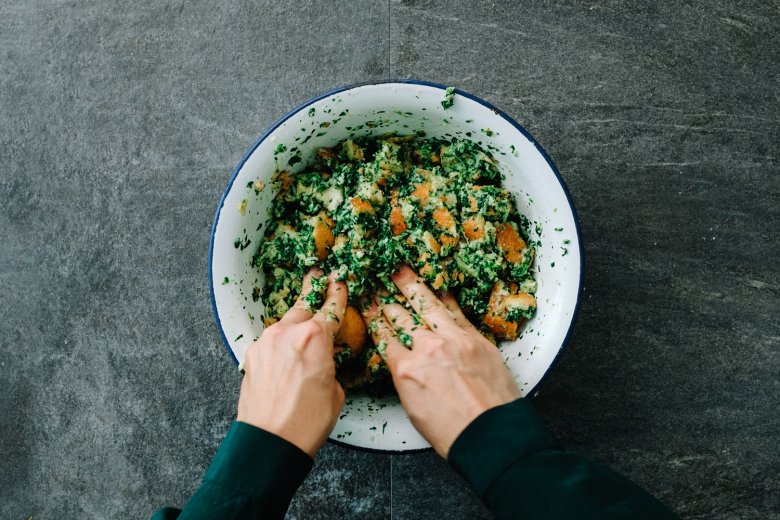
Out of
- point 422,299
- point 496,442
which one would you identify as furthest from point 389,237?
point 496,442

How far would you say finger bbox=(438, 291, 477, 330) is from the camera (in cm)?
91

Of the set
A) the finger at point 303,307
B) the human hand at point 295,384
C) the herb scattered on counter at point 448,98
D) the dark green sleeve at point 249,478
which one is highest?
the herb scattered on counter at point 448,98

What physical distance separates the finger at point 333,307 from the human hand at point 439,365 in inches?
2.6

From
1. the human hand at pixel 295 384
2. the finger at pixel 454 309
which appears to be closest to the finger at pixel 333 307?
the human hand at pixel 295 384

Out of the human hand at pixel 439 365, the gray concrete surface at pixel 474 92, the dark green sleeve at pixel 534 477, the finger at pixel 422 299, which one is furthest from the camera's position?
the gray concrete surface at pixel 474 92

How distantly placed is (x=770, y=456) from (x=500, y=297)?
72 cm

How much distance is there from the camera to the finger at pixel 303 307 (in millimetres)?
871

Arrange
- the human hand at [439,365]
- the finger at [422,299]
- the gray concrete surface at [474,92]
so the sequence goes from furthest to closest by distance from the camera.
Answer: the gray concrete surface at [474,92] → the finger at [422,299] → the human hand at [439,365]

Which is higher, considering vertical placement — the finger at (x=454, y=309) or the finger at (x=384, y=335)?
the finger at (x=454, y=309)

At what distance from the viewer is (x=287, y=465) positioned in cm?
72

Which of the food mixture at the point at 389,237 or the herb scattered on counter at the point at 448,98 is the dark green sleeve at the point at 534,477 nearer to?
the food mixture at the point at 389,237

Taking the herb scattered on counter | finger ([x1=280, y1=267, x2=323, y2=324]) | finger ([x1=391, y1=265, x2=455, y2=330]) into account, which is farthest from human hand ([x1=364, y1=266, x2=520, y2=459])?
the herb scattered on counter

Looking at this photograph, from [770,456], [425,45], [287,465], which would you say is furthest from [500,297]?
[770,456]

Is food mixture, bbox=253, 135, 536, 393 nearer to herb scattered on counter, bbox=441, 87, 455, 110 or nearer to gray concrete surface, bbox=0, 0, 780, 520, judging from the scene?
herb scattered on counter, bbox=441, 87, 455, 110
